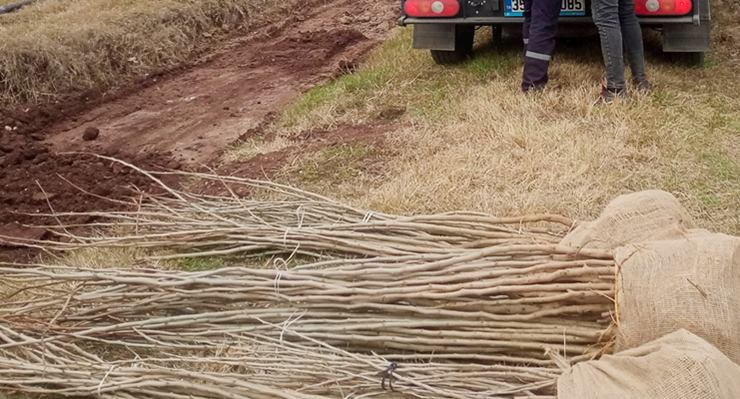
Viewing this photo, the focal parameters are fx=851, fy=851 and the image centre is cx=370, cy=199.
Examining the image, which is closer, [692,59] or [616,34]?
[616,34]

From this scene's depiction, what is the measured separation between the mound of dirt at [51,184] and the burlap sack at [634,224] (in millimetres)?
2833

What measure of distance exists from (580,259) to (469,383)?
23.0 inches

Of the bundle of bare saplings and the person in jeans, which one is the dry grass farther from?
the person in jeans

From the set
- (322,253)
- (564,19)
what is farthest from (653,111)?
(322,253)

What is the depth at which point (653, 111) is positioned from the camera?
5.30 metres

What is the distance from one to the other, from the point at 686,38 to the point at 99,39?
520 centimetres

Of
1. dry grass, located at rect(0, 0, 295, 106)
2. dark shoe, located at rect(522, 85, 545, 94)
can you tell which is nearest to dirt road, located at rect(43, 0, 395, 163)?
dry grass, located at rect(0, 0, 295, 106)

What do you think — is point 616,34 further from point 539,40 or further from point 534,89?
point 534,89

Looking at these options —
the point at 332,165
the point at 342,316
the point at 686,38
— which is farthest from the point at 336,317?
the point at 686,38

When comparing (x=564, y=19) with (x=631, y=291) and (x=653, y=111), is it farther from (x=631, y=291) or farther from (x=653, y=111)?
(x=631, y=291)

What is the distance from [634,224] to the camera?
300 centimetres

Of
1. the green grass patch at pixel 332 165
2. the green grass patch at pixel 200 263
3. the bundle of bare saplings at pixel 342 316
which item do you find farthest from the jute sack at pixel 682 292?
the green grass patch at pixel 332 165

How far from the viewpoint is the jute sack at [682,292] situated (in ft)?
8.27

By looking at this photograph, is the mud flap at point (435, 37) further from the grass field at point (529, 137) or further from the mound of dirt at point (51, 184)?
the mound of dirt at point (51, 184)
